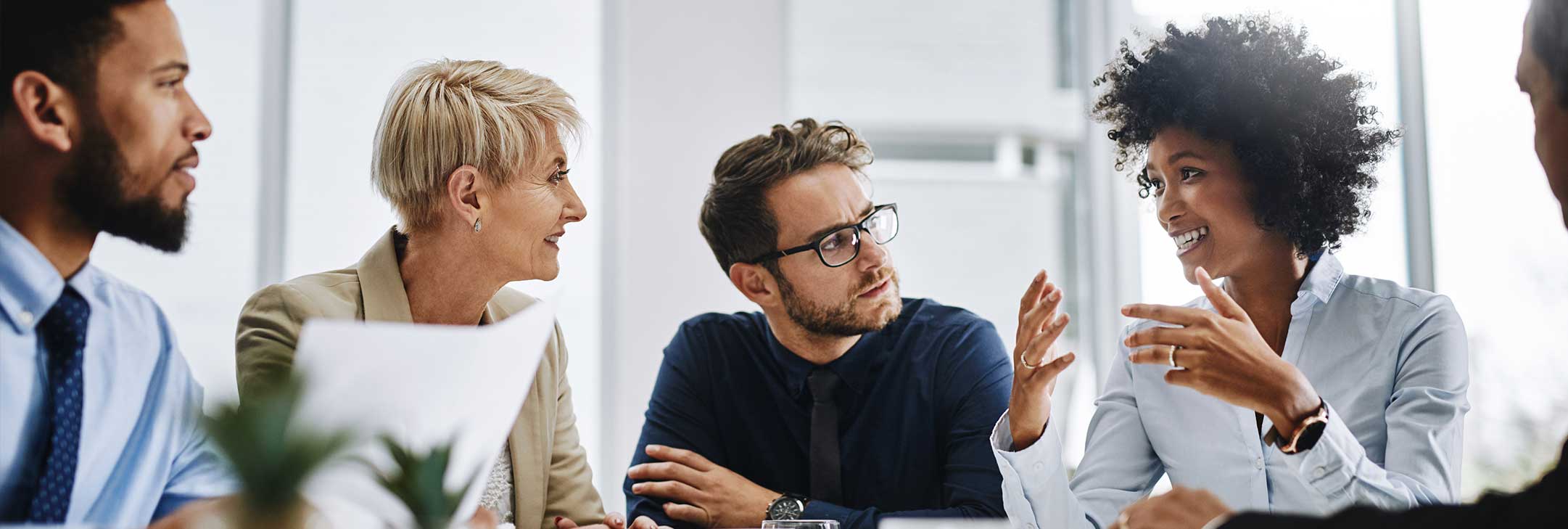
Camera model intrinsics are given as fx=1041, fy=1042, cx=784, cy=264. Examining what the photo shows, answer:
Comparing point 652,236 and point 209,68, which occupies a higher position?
point 209,68

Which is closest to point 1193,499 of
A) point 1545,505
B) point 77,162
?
point 1545,505

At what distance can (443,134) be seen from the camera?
1927 millimetres

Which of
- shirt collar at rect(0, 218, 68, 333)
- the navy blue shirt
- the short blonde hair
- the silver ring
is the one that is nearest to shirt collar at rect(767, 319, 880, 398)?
the navy blue shirt

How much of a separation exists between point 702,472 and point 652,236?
1.27 m

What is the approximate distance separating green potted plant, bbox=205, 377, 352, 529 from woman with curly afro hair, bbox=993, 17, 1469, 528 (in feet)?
3.28

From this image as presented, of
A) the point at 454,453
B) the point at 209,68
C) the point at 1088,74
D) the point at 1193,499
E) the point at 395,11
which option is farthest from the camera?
the point at 1088,74

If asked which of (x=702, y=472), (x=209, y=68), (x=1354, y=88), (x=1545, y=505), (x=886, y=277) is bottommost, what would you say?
(x=702, y=472)

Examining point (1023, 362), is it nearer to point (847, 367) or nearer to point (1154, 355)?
point (1154, 355)

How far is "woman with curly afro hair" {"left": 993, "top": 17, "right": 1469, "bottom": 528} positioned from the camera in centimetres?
141

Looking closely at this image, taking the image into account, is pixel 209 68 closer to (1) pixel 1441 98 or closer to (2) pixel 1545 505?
(2) pixel 1545 505

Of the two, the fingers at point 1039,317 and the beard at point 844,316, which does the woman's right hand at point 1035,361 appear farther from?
the beard at point 844,316

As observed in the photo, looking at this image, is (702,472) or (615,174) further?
(615,174)

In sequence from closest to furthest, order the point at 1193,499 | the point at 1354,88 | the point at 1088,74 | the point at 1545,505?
1. the point at 1545,505
2. the point at 1193,499
3. the point at 1354,88
4. the point at 1088,74

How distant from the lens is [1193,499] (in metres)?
1.14
